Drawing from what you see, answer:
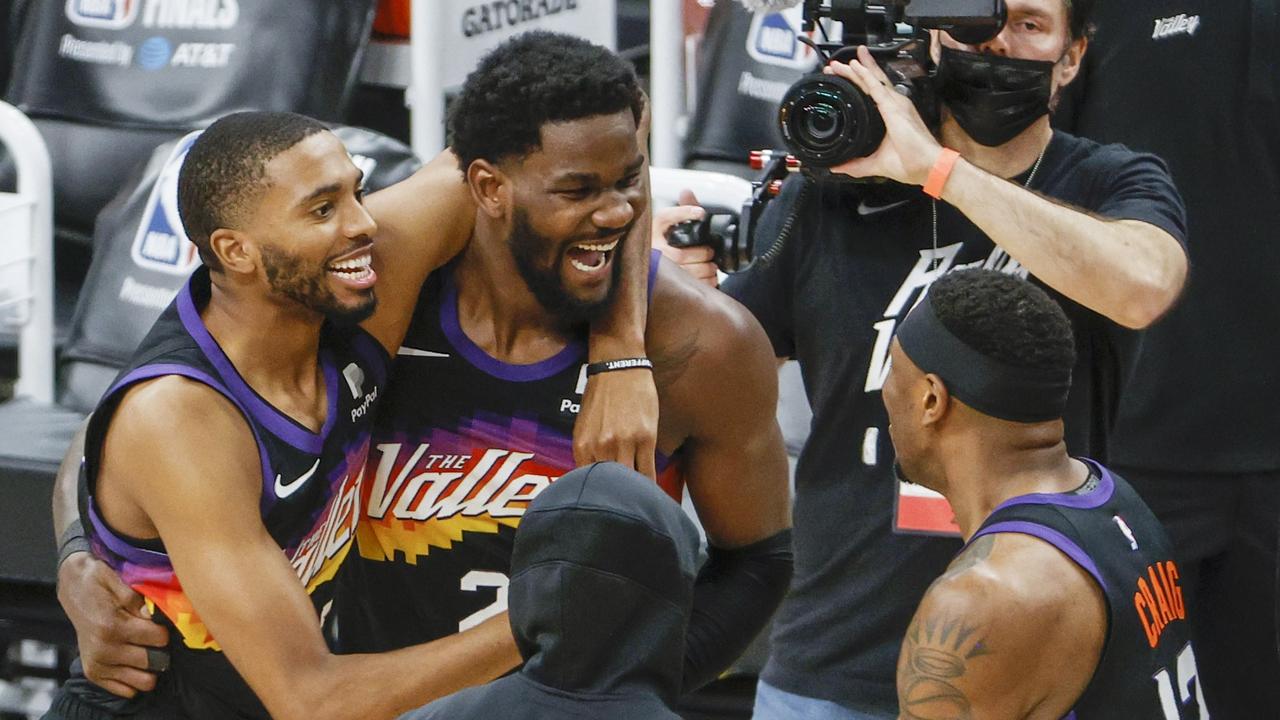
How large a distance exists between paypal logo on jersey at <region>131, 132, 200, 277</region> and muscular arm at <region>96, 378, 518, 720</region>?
6.46ft

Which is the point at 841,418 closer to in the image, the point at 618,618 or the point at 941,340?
the point at 941,340

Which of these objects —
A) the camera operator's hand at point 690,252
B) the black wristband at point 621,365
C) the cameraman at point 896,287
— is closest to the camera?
the black wristband at point 621,365

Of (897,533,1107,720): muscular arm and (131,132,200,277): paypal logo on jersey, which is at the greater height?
(897,533,1107,720): muscular arm

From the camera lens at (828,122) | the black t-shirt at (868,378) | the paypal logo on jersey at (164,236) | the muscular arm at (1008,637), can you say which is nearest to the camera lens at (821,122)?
the camera lens at (828,122)

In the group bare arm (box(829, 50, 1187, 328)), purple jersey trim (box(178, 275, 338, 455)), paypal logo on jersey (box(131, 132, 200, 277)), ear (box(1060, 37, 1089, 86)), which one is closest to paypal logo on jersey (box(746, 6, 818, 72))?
paypal logo on jersey (box(131, 132, 200, 277))

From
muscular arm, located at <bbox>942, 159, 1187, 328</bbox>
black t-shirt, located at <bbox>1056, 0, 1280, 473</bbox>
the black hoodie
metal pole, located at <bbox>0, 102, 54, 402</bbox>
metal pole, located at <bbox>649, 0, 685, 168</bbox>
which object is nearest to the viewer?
the black hoodie

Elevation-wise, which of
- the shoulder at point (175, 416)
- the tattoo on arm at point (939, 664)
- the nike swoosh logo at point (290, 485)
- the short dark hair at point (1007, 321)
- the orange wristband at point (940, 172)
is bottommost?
the tattoo on arm at point (939, 664)

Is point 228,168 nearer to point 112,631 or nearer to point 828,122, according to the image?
point 112,631

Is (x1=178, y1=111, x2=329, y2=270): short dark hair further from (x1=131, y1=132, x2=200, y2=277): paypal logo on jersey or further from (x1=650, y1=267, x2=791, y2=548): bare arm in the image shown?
(x1=131, y1=132, x2=200, y2=277): paypal logo on jersey

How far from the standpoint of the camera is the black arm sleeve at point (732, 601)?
303 centimetres

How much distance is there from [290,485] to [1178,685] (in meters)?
1.27

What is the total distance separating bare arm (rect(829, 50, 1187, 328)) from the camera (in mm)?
2988

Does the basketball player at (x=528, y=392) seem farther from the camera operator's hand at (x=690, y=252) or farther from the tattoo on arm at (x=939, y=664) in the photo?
the tattoo on arm at (x=939, y=664)

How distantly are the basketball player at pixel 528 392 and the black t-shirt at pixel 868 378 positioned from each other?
0.42 ft
